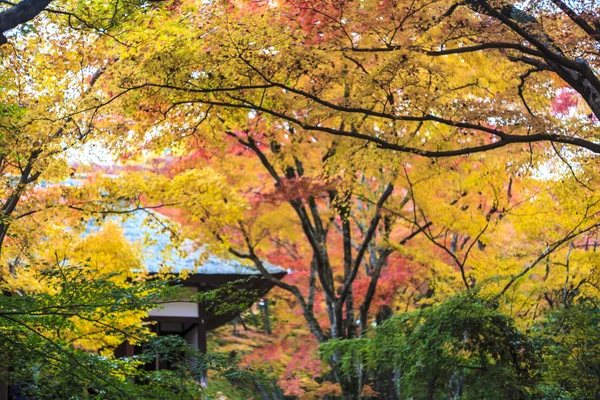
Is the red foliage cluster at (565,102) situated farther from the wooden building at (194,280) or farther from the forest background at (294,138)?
the wooden building at (194,280)

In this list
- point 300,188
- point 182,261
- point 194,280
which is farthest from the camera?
point 182,261

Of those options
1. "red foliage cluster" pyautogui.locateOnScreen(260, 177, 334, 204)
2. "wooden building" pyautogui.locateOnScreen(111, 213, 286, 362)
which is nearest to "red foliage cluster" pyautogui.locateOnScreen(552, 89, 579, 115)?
"red foliage cluster" pyautogui.locateOnScreen(260, 177, 334, 204)

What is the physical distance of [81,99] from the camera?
7488mm

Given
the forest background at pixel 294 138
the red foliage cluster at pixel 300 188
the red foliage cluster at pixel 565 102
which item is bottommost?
the forest background at pixel 294 138

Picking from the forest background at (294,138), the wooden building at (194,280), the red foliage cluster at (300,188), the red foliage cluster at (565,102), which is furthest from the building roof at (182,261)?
the red foliage cluster at (565,102)

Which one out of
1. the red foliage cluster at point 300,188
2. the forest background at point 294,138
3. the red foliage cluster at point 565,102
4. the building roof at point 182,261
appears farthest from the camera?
the building roof at point 182,261

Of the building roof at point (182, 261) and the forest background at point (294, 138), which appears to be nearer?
the forest background at point (294, 138)

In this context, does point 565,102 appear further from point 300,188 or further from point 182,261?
point 182,261

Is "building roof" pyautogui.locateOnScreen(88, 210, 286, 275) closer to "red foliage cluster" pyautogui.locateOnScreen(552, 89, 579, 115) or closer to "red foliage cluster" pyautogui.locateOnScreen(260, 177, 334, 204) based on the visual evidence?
"red foliage cluster" pyautogui.locateOnScreen(260, 177, 334, 204)

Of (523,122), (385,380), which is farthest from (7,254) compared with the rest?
(385,380)

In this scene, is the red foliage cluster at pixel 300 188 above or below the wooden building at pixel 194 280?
above

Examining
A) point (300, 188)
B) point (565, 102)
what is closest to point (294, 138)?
point (300, 188)

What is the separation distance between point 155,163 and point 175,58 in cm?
1223

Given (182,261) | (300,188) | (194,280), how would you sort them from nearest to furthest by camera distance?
(300,188), (194,280), (182,261)
